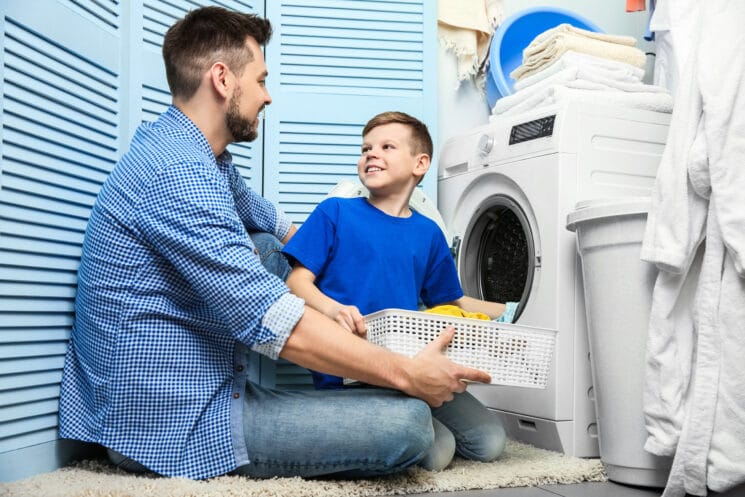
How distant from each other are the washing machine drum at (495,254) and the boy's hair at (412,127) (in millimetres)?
329

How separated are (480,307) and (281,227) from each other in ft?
2.01

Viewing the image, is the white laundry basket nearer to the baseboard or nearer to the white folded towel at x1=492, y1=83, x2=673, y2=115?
the white folded towel at x1=492, y1=83, x2=673, y2=115

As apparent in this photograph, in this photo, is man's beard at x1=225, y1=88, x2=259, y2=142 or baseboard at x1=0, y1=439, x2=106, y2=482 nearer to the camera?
baseboard at x1=0, y1=439, x2=106, y2=482

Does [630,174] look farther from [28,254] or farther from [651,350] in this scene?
[28,254]

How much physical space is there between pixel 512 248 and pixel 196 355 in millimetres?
1220

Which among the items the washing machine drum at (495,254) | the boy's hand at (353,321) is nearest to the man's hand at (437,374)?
the boy's hand at (353,321)

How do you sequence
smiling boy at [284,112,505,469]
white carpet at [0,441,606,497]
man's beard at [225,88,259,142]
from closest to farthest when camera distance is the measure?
white carpet at [0,441,606,497] < man's beard at [225,88,259,142] < smiling boy at [284,112,505,469]

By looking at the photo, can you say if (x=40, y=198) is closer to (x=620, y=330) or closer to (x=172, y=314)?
(x=172, y=314)

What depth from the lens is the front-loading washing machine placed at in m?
2.14

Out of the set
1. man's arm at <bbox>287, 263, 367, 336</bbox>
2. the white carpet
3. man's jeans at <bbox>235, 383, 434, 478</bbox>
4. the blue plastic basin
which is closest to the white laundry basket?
the white carpet

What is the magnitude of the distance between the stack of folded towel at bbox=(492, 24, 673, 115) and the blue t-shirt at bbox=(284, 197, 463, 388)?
0.69 meters

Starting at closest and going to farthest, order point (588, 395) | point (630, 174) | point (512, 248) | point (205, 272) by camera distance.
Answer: point (205, 272) → point (588, 395) → point (630, 174) → point (512, 248)

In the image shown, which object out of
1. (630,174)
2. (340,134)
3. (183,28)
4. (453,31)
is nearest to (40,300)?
(183,28)

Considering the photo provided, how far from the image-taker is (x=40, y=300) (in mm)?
1665
